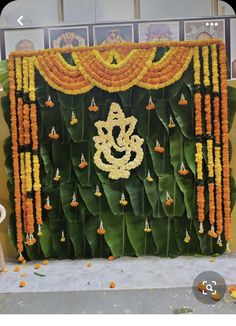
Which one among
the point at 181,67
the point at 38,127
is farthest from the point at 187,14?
the point at 38,127

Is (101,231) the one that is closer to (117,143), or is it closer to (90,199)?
(90,199)

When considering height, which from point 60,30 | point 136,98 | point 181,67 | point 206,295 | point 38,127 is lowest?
point 206,295

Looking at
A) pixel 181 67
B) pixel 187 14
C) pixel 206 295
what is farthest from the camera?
pixel 181 67

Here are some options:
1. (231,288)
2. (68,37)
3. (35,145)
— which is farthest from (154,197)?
(68,37)

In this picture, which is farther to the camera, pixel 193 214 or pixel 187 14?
pixel 193 214

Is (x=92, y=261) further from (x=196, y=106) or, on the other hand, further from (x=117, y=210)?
(x=196, y=106)

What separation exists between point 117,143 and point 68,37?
3.23 ft

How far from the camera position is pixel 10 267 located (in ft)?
10.8

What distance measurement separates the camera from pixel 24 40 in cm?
316

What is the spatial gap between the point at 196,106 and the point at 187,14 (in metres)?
0.74

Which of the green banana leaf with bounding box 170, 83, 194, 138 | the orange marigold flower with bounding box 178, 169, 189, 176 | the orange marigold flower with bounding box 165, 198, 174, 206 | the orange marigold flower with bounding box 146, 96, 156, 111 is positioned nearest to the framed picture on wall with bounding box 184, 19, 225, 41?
the green banana leaf with bounding box 170, 83, 194, 138

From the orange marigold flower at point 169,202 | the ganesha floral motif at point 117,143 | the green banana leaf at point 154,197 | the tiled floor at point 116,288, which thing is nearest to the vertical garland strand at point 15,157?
the tiled floor at point 116,288

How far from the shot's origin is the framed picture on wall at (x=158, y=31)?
124 inches

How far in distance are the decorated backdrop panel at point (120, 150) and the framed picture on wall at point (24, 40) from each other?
2.3 inches
